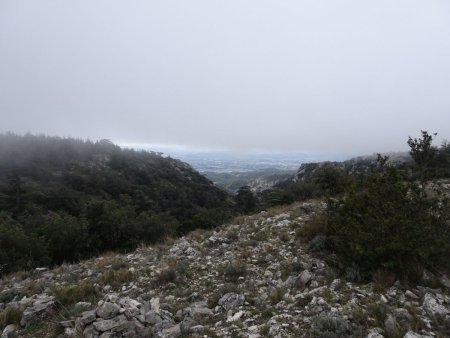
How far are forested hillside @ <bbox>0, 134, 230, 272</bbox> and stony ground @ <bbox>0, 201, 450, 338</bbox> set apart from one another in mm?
6340

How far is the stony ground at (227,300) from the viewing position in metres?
5.20

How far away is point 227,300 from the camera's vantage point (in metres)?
6.53

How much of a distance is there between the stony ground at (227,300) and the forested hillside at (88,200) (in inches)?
250

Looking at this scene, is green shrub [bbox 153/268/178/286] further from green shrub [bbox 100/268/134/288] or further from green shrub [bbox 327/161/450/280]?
green shrub [bbox 327/161/450/280]

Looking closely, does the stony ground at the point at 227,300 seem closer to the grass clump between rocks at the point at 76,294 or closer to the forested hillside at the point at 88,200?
the grass clump between rocks at the point at 76,294

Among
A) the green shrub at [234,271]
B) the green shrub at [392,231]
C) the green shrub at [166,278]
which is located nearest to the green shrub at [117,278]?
the green shrub at [166,278]

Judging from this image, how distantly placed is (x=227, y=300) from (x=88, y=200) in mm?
56741

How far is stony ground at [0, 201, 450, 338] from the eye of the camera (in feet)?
17.0

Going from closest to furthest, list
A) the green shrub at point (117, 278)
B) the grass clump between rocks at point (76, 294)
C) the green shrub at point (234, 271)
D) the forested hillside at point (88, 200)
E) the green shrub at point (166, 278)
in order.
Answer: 1. the grass clump between rocks at point (76, 294)
2. the green shrub at point (234, 271)
3. the green shrub at point (166, 278)
4. the green shrub at point (117, 278)
5. the forested hillside at point (88, 200)

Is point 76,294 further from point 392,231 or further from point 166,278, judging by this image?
point 392,231

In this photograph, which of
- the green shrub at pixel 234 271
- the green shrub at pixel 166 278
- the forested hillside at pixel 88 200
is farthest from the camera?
the forested hillside at pixel 88 200

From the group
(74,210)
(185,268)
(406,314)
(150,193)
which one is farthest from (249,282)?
(150,193)

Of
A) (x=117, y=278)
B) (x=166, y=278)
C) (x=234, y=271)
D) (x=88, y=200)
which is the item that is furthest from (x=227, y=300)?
(x=88, y=200)

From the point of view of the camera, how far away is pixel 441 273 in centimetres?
644
